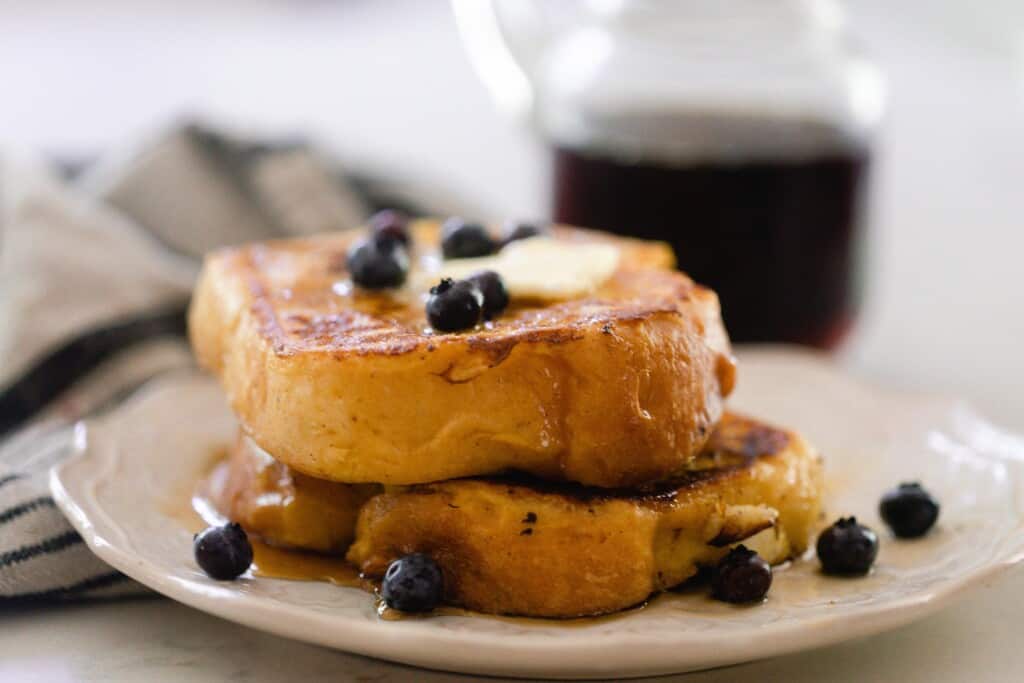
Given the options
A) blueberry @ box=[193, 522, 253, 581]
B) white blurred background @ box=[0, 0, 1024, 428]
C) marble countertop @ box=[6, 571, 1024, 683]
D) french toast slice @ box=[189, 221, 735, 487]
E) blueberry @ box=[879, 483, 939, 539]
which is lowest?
white blurred background @ box=[0, 0, 1024, 428]

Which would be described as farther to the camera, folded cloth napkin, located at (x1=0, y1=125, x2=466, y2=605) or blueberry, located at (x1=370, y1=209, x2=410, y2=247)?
blueberry, located at (x1=370, y1=209, x2=410, y2=247)

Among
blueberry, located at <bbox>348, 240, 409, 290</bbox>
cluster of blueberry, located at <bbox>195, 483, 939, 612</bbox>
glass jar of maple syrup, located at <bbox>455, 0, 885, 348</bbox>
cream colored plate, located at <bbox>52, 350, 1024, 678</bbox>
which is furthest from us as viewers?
glass jar of maple syrup, located at <bbox>455, 0, 885, 348</bbox>

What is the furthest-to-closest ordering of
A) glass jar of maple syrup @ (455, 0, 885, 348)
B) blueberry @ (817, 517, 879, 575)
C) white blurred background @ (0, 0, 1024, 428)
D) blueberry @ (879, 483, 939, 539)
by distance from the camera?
white blurred background @ (0, 0, 1024, 428) < glass jar of maple syrup @ (455, 0, 885, 348) < blueberry @ (879, 483, 939, 539) < blueberry @ (817, 517, 879, 575)

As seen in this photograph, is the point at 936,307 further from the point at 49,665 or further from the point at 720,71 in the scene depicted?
the point at 49,665

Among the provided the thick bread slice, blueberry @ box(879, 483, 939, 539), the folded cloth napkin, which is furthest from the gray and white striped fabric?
blueberry @ box(879, 483, 939, 539)

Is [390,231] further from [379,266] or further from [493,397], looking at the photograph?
[493,397]

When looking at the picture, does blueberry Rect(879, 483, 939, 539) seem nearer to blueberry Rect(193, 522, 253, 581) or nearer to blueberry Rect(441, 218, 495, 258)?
blueberry Rect(441, 218, 495, 258)

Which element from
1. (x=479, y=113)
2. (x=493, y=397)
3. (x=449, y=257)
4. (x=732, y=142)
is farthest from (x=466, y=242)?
(x=479, y=113)

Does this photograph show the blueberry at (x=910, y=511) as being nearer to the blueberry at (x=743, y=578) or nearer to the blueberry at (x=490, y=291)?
the blueberry at (x=743, y=578)
